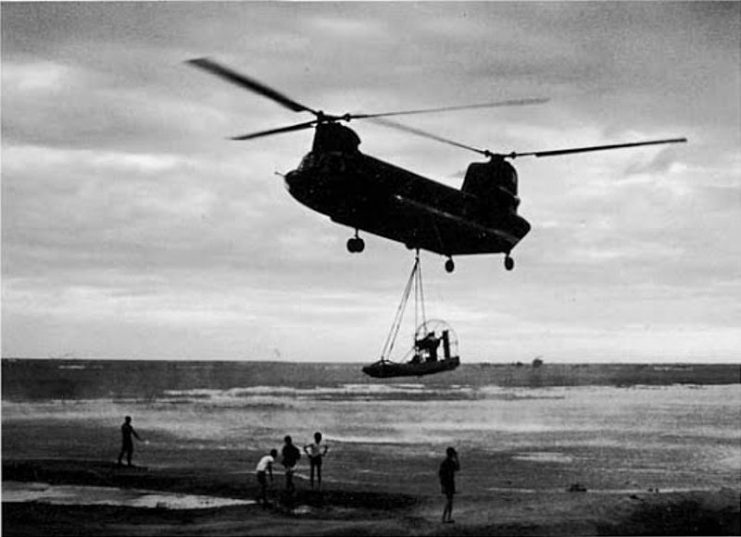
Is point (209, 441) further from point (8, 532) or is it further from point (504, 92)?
point (504, 92)

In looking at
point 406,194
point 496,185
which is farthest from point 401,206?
point 496,185

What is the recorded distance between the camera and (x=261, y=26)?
10641mm

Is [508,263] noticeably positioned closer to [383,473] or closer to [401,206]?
[401,206]

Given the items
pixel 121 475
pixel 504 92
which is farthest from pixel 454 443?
pixel 504 92

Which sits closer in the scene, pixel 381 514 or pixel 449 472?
pixel 449 472

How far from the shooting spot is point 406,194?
36.3 feet

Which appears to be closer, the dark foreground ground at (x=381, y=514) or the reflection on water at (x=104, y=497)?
the dark foreground ground at (x=381, y=514)

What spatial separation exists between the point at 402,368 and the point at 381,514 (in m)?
1.86

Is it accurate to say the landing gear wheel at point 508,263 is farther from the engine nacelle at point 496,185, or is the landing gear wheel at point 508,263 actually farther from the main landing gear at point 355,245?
the main landing gear at point 355,245

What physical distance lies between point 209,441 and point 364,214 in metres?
10.3

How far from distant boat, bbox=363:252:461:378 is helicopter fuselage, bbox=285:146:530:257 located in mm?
665

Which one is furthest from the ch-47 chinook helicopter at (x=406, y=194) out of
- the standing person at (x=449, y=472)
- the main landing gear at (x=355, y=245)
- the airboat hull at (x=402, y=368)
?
the standing person at (x=449, y=472)

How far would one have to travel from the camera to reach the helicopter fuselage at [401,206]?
10.5 metres

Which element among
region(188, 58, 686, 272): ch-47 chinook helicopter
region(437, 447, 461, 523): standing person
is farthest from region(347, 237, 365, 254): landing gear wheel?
region(437, 447, 461, 523): standing person
